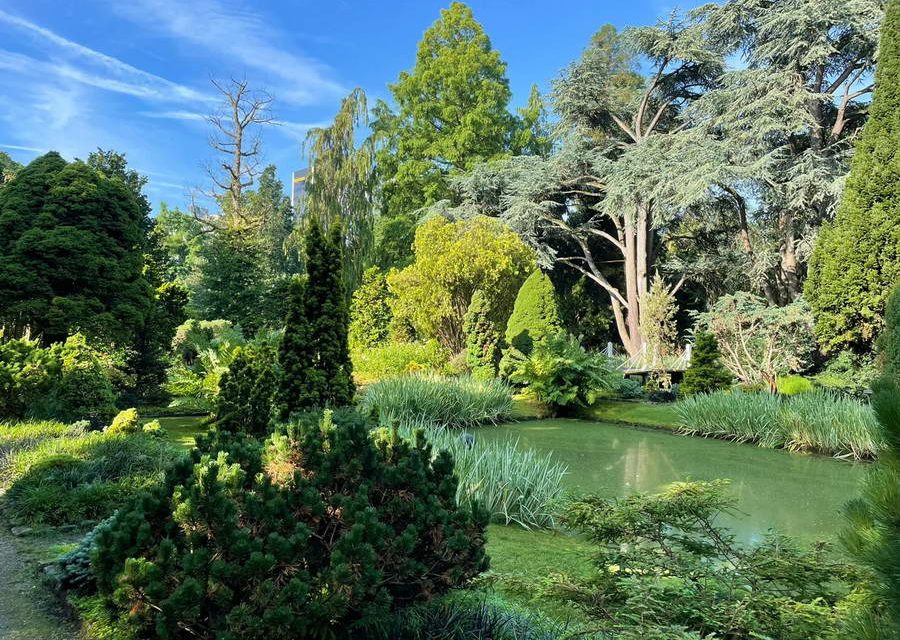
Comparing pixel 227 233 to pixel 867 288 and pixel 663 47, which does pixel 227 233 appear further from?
pixel 867 288

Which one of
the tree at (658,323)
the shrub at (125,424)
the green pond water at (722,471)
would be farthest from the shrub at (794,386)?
the shrub at (125,424)

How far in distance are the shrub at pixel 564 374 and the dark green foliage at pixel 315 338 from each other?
4495 mm

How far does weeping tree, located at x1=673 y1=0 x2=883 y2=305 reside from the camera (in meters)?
12.9

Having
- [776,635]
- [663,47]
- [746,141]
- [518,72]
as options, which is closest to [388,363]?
[746,141]

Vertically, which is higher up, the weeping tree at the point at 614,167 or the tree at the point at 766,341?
the weeping tree at the point at 614,167

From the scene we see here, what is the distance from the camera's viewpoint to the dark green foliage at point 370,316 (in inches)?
651

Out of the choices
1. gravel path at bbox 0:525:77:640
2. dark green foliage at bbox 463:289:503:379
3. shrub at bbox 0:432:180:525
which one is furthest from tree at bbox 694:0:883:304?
gravel path at bbox 0:525:77:640

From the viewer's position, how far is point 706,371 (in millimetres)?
10484

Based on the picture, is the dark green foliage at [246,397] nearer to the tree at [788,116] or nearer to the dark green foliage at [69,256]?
the dark green foliage at [69,256]

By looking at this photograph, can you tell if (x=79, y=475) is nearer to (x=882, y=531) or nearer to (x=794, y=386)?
(x=882, y=531)

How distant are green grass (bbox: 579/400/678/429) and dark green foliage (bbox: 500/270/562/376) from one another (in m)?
2.73

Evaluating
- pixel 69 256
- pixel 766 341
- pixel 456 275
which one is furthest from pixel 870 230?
pixel 69 256

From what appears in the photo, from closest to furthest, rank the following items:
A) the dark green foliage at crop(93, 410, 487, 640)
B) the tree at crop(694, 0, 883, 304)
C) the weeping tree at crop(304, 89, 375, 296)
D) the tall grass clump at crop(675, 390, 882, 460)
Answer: the dark green foliage at crop(93, 410, 487, 640)
the tall grass clump at crop(675, 390, 882, 460)
the tree at crop(694, 0, 883, 304)
the weeping tree at crop(304, 89, 375, 296)

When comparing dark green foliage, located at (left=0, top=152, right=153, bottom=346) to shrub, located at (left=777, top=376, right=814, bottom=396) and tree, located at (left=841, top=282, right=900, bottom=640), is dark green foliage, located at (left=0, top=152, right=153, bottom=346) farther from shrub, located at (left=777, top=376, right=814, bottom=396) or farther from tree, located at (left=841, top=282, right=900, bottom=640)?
shrub, located at (left=777, top=376, right=814, bottom=396)
